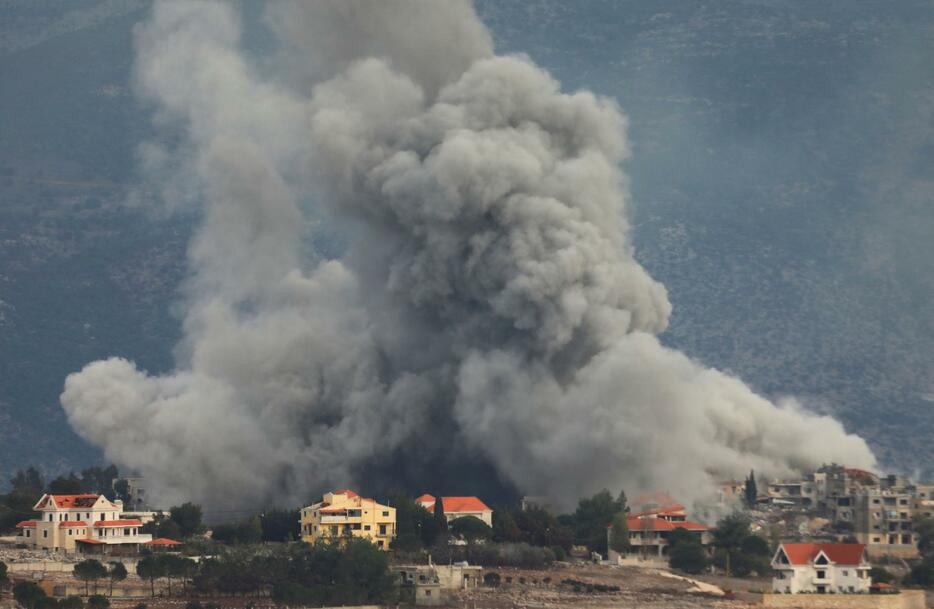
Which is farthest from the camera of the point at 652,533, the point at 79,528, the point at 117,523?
the point at 652,533

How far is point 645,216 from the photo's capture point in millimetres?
167375

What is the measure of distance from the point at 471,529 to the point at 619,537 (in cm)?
500

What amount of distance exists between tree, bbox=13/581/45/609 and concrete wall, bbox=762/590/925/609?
21.1m

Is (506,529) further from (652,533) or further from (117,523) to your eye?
(117,523)

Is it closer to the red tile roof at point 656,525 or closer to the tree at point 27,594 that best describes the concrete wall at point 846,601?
the red tile roof at point 656,525

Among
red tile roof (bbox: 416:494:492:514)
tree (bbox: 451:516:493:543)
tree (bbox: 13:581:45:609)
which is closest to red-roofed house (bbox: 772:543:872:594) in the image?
tree (bbox: 451:516:493:543)

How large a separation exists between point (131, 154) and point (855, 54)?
57.0 meters

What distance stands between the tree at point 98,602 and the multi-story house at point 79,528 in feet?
32.9

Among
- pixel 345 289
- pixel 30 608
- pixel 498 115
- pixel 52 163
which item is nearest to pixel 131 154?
pixel 52 163

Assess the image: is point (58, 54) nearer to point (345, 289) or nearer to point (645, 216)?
point (645, 216)

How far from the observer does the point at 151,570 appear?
7012 centimetres

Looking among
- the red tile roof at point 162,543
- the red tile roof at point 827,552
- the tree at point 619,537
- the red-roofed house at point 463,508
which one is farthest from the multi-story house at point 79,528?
the red tile roof at point 827,552

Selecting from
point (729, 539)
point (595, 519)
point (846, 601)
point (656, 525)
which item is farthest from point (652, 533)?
point (846, 601)

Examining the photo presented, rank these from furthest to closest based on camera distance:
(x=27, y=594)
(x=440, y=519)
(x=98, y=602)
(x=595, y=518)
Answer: (x=595, y=518) < (x=440, y=519) < (x=98, y=602) < (x=27, y=594)
